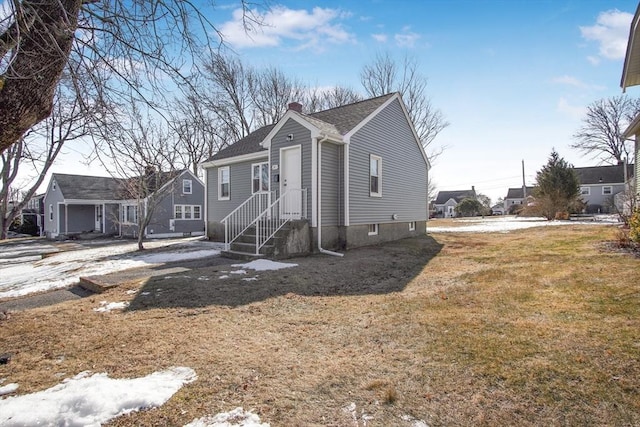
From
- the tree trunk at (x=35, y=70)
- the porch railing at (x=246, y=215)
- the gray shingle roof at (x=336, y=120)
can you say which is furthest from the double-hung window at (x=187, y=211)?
the tree trunk at (x=35, y=70)

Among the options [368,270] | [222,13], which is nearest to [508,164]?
[368,270]

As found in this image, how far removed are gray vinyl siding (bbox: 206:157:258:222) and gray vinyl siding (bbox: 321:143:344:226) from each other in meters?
3.22

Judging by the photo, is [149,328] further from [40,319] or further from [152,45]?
[152,45]

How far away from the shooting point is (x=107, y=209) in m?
27.3

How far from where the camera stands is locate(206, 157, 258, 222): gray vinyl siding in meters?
14.0

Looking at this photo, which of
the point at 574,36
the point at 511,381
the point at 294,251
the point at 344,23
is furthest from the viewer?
the point at 294,251

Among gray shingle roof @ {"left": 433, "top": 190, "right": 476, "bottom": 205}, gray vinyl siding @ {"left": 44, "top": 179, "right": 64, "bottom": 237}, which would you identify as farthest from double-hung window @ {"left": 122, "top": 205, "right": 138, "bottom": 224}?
gray shingle roof @ {"left": 433, "top": 190, "right": 476, "bottom": 205}

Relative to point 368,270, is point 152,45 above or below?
above

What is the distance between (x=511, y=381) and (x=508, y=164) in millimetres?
48660

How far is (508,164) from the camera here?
4491 centimetres

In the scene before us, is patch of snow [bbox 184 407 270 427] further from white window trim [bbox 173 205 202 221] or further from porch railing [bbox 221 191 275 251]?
white window trim [bbox 173 205 202 221]

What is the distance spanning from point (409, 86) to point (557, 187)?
1252 centimetres

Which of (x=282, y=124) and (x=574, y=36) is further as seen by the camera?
(x=282, y=124)

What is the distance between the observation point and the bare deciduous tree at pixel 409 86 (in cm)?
2606
